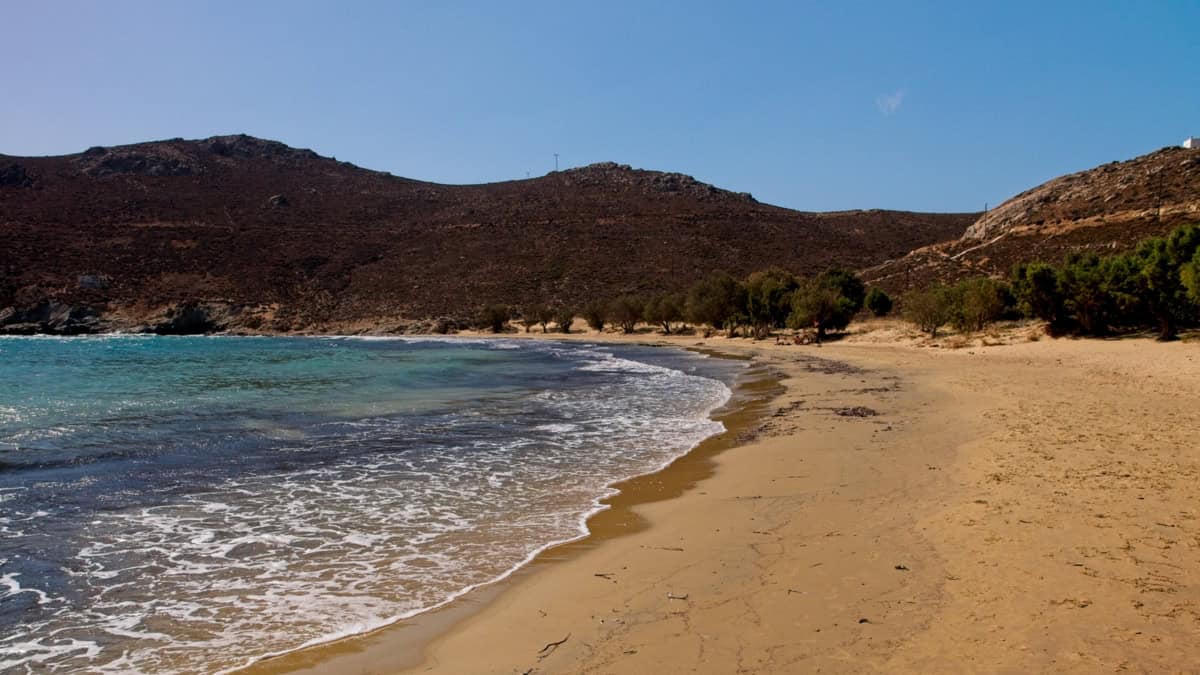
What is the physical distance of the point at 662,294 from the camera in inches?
2817

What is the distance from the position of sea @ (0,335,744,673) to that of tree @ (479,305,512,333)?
2063 inches

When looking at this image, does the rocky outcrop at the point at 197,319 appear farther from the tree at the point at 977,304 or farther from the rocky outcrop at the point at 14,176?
the tree at the point at 977,304

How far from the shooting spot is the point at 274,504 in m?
9.49

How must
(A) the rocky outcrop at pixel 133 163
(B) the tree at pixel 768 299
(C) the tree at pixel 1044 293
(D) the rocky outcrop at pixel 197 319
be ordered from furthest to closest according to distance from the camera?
1. (A) the rocky outcrop at pixel 133 163
2. (D) the rocky outcrop at pixel 197 319
3. (B) the tree at pixel 768 299
4. (C) the tree at pixel 1044 293

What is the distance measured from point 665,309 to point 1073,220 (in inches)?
1391

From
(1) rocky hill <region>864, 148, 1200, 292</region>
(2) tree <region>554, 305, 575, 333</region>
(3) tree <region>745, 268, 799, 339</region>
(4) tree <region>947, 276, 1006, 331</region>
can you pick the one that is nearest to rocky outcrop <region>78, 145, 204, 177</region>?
(2) tree <region>554, 305, 575, 333</region>

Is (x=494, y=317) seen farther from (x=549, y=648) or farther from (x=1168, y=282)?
(x=549, y=648)

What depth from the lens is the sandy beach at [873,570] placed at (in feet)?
15.0

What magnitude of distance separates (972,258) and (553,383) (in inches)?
1970

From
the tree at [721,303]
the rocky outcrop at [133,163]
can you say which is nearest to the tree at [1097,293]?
the tree at [721,303]

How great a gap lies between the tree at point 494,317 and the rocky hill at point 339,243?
13.6 feet

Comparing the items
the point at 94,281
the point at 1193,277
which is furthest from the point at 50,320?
the point at 1193,277

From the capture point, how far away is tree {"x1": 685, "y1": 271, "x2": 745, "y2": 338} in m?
59.8

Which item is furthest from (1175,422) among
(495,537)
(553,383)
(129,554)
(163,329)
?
(163,329)
